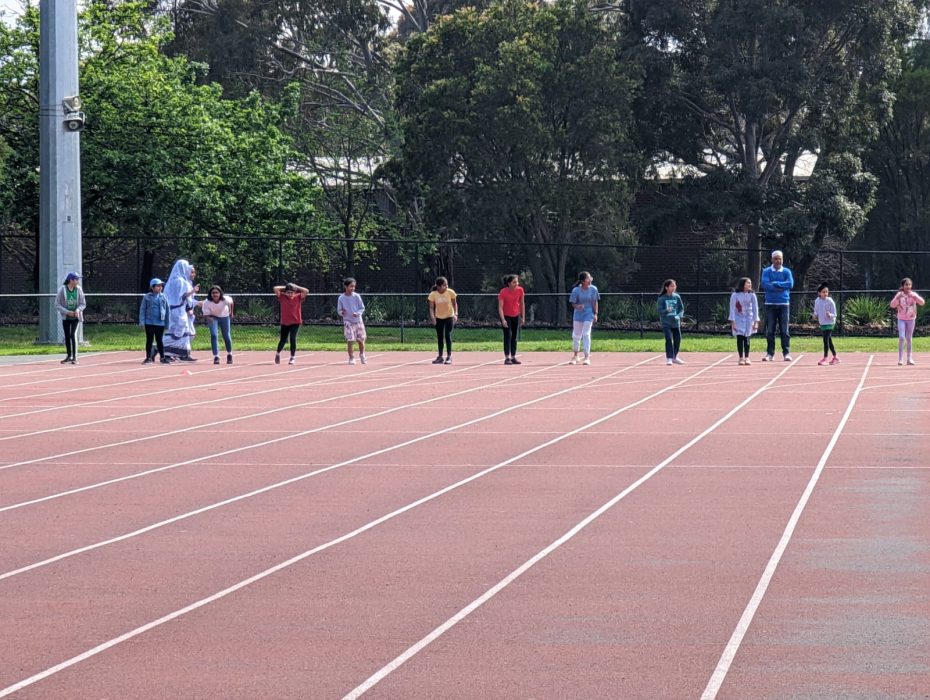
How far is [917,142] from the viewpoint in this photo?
48.3 metres

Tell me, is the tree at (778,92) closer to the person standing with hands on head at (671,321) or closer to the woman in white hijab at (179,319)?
the person standing with hands on head at (671,321)

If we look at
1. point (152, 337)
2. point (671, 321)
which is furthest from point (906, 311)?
point (152, 337)

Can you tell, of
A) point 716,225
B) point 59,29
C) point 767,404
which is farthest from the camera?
point 716,225

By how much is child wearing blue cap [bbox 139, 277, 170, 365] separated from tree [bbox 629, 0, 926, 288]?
18.6m

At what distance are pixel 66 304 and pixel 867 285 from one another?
29.0 m

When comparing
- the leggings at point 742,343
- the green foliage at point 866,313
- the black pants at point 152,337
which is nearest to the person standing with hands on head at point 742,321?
the leggings at point 742,343

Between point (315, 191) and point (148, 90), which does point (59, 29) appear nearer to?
point (148, 90)

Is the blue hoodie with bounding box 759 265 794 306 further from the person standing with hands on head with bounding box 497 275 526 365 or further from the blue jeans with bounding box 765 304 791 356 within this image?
the person standing with hands on head with bounding box 497 275 526 365

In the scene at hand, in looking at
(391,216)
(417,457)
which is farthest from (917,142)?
(417,457)

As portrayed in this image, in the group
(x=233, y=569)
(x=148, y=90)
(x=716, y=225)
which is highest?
(x=148, y=90)

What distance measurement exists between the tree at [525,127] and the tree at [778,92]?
5.85ft

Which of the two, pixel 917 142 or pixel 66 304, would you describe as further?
pixel 917 142

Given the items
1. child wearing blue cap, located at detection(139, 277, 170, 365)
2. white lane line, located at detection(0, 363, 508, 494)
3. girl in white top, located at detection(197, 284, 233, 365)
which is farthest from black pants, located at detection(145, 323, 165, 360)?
white lane line, located at detection(0, 363, 508, 494)

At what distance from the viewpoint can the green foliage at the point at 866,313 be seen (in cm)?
4025
